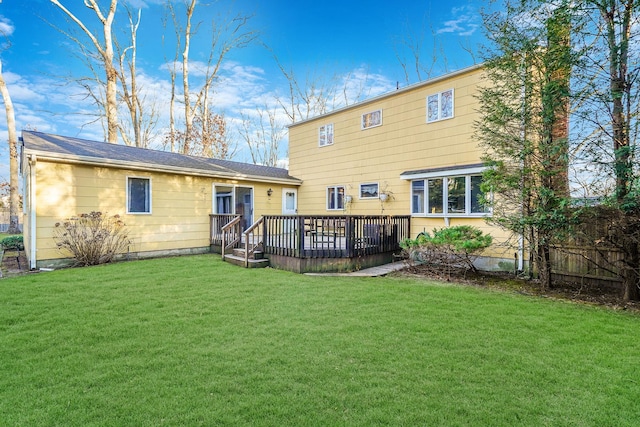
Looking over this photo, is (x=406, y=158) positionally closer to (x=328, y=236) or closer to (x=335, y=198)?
(x=335, y=198)

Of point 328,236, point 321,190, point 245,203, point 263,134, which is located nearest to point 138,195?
point 245,203

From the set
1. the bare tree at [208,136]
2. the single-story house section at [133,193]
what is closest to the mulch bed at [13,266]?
the single-story house section at [133,193]

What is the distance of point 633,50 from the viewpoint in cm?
511

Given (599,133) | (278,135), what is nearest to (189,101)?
(278,135)

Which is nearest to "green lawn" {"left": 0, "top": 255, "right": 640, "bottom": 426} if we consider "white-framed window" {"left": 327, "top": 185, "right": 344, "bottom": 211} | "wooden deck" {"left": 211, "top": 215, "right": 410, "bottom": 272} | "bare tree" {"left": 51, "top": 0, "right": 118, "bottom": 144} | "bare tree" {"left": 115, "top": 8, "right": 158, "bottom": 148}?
"wooden deck" {"left": 211, "top": 215, "right": 410, "bottom": 272}

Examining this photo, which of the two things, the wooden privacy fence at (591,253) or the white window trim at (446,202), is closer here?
the wooden privacy fence at (591,253)

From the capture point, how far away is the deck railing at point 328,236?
761 cm

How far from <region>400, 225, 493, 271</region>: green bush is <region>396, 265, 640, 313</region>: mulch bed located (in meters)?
0.26

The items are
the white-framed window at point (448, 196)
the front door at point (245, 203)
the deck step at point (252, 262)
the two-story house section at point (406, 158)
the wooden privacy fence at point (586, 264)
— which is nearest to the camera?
the wooden privacy fence at point (586, 264)

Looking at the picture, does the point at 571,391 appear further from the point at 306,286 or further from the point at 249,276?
the point at 249,276

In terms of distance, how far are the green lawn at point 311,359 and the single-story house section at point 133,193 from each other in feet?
10.7

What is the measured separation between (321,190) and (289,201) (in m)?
1.58

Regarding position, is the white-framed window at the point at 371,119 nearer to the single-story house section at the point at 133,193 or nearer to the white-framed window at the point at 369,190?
the white-framed window at the point at 369,190

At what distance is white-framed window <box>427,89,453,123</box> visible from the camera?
892cm
